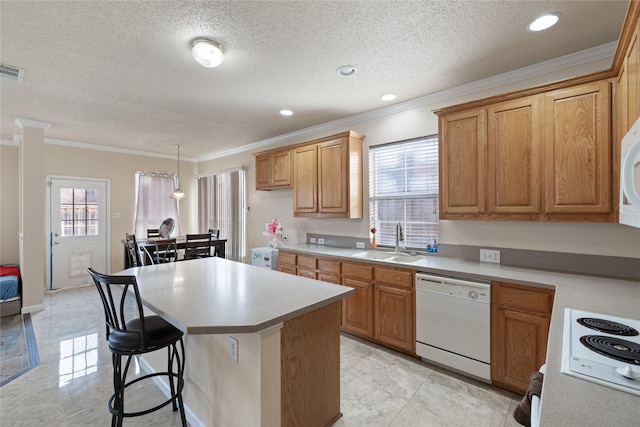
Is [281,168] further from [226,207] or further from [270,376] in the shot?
[270,376]

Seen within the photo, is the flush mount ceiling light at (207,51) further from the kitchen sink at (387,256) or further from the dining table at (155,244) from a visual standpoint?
the dining table at (155,244)

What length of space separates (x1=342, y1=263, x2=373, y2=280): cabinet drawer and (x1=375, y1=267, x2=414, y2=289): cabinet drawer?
0.32 ft

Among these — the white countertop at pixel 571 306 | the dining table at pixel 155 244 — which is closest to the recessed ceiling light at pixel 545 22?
the white countertop at pixel 571 306

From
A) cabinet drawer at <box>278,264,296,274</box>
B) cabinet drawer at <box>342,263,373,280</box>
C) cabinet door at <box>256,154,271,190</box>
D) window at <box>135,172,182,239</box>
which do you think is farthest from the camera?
window at <box>135,172,182,239</box>

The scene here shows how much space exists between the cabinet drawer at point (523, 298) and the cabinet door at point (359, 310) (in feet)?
3.78

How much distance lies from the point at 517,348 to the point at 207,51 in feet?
10.4

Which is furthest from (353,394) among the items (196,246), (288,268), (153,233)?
(153,233)

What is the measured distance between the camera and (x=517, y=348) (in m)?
2.08

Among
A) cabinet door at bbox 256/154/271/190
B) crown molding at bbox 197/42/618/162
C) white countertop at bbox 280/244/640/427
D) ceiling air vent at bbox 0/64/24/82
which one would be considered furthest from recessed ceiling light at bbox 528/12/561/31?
ceiling air vent at bbox 0/64/24/82

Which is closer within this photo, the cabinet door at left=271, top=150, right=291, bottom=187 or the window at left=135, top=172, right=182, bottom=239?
the cabinet door at left=271, top=150, right=291, bottom=187

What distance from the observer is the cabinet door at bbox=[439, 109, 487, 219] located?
98.0 inches

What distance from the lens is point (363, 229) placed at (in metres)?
3.72

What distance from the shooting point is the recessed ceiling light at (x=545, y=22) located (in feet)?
6.04

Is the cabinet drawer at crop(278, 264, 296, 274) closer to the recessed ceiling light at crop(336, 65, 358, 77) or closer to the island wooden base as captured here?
the island wooden base
